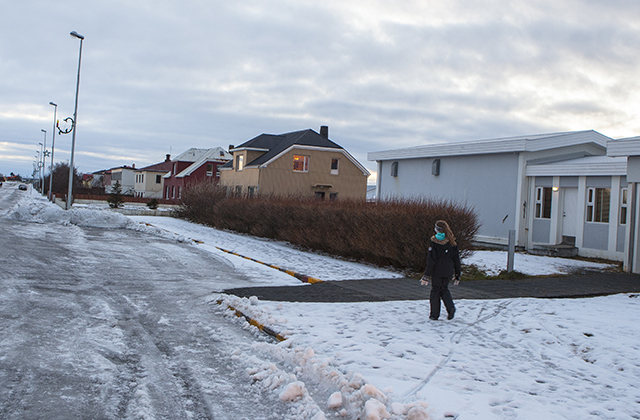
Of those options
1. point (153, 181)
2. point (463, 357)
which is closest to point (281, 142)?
point (463, 357)

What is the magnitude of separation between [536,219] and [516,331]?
1313 cm

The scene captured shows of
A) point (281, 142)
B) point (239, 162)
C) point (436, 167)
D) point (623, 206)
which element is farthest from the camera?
point (239, 162)

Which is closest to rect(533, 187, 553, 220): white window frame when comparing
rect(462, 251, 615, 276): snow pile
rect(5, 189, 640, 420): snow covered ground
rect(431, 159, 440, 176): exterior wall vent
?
rect(462, 251, 615, 276): snow pile

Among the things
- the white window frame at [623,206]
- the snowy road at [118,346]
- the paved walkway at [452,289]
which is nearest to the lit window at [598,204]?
the white window frame at [623,206]

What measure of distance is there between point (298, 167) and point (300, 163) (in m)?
0.37

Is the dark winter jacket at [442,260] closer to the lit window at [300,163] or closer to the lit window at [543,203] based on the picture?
the lit window at [543,203]

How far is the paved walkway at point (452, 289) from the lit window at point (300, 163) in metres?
29.1

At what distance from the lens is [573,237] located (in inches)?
732

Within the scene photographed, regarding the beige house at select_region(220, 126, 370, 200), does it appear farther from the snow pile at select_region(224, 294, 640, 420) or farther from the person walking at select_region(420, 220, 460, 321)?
the person walking at select_region(420, 220, 460, 321)

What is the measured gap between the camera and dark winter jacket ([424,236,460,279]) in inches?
313

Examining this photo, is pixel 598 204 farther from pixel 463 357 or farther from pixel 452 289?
pixel 463 357

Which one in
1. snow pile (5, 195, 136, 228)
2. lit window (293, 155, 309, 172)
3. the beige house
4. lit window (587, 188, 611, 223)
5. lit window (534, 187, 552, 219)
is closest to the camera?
lit window (587, 188, 611, 223)

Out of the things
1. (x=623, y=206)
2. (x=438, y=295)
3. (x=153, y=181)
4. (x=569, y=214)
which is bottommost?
(x=438, y=295)

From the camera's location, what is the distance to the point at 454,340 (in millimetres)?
6969
